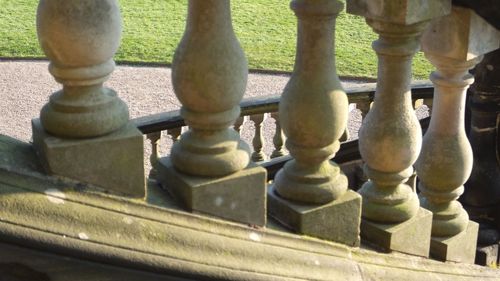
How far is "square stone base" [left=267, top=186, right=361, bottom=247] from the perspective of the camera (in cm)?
256

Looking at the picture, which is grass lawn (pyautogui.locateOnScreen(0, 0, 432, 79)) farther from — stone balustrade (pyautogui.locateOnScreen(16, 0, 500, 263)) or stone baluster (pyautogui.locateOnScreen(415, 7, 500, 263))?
stone balustrade (pyautogui.locateOnScreen(16, 0, 500, 263))

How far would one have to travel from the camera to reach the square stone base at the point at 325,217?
2564 mm

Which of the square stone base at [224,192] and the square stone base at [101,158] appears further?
the square stone base at [224,192]

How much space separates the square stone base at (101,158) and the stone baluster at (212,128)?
139mm

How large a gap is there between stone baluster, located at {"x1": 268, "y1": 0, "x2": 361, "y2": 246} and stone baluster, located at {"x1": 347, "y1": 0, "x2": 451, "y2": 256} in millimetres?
119

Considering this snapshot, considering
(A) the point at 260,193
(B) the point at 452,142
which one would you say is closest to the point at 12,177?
(A) the point at 260,193

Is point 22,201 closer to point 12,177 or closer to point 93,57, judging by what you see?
point 12,177

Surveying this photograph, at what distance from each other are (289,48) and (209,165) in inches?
430

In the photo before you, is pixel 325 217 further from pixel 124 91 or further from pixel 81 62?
pixel 124 91

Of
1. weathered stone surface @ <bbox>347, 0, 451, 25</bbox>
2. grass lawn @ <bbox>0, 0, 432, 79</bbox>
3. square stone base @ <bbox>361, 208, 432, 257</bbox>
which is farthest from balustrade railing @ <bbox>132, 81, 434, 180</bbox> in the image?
grass lawn @ <bbox>0, 0, 432, 79</bbox>

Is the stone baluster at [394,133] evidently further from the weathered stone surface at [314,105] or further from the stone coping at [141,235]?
the stone coping at [141,235]

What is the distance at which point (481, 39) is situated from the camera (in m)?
2.76

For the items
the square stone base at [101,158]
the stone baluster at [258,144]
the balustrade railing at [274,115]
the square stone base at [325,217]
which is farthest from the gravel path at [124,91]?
the square stone base at [101,158]

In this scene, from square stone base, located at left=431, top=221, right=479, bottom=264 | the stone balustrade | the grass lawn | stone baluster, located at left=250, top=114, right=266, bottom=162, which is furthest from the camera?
the grass lawn
